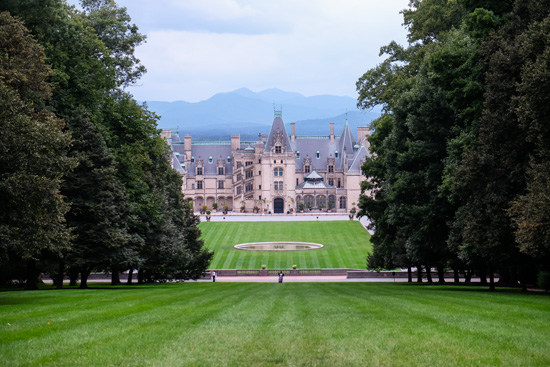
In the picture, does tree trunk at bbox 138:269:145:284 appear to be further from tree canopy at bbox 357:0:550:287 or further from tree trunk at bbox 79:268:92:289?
tree canopy at bbox 357:0:550:287

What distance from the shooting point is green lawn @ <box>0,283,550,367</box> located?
25.7 feet

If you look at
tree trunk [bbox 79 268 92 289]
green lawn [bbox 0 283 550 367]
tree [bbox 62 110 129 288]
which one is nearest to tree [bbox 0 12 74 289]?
green lawn [bbox 0 283 550 367]

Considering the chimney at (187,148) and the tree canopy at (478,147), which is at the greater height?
the chimney at (187,148)

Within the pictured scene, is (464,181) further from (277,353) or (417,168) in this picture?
(277,353)

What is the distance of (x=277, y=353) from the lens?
8195mm

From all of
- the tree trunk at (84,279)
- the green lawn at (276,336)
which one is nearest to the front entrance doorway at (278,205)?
the tree trunk at (84,279)

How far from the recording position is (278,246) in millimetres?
69625

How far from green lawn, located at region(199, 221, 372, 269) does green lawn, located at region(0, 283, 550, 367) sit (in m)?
42.9

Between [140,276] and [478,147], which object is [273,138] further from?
[478,147]

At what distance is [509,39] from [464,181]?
4.59 metres

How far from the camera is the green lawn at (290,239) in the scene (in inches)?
2266

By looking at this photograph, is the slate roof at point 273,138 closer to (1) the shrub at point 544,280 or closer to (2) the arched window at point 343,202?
(2) the arched window at point 343,202

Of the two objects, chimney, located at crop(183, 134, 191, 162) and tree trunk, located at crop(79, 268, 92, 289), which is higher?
chimney, located at crop(183, 134, 191, 162)

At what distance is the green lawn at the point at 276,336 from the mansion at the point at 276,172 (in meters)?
102
